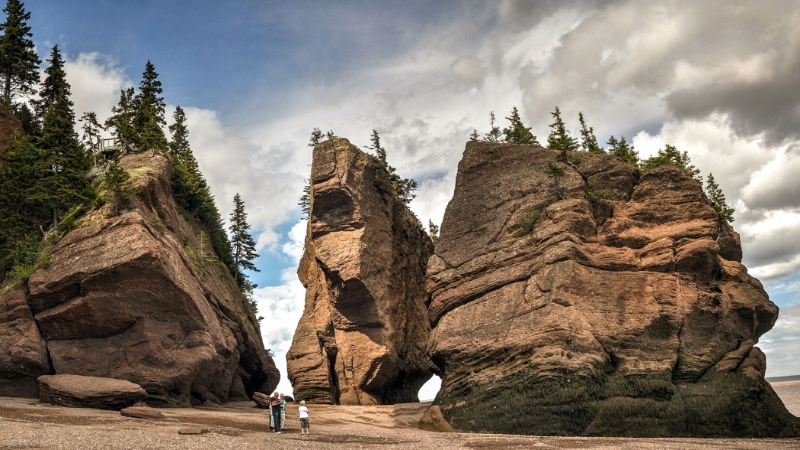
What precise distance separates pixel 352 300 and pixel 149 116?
94.3ft

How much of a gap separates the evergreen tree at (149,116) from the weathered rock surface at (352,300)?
1488 centimetres

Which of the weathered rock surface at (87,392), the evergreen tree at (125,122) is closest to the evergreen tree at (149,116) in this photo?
the evergreen tree at (125,122)

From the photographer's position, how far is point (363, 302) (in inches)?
1652

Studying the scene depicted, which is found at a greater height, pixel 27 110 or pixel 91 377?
pixel 27 110

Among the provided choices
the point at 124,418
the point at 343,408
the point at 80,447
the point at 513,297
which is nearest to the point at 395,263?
the point at 343,408

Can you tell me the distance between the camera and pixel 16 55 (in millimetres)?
55406

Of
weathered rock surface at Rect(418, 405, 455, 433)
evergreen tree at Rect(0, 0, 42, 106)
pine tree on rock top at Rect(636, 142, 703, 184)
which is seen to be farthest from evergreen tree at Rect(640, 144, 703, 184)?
evergreen tree at Rect(0, 0, 42, 106)

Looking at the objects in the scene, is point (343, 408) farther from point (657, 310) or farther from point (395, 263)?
point (657, 310)

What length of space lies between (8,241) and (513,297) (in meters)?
31.9

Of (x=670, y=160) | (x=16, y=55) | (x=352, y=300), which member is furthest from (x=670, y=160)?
(x=16, y=55)

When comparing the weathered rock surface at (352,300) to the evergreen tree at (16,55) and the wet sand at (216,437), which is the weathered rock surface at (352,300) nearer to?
the wet sand at (216,437)

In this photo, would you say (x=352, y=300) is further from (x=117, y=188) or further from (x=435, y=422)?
(x=117, y=188)

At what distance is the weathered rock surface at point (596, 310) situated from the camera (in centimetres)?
2502

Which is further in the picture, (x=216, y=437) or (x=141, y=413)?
(x=141, y=413)
